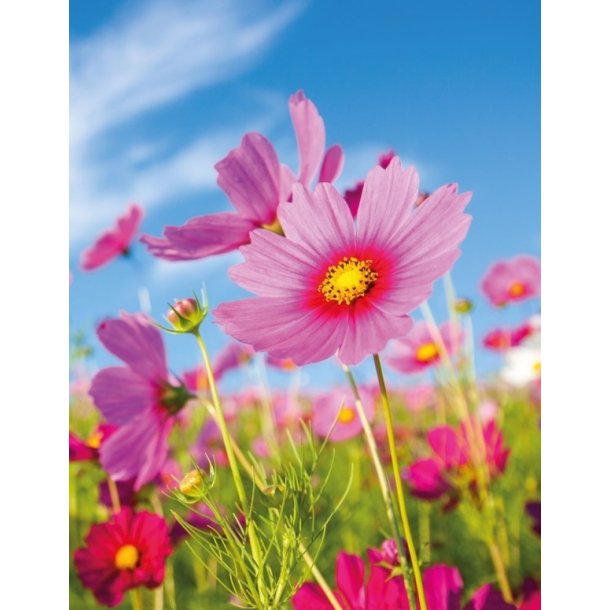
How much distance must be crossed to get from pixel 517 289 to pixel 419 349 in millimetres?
127

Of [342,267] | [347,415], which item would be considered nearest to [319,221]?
[342,267]

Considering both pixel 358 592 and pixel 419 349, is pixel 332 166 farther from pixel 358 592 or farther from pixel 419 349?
pixel 419 349

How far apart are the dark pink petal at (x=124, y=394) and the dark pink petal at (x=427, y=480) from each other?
286mm

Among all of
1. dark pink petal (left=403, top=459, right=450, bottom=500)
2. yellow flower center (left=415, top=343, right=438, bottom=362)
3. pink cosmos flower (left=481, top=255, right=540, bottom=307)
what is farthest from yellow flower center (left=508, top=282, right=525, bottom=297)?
dark pink petal (left=403, top=459, right=450, bottom=500)

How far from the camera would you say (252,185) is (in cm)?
49

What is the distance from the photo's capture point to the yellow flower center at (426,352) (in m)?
0.90

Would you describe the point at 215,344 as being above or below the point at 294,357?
above

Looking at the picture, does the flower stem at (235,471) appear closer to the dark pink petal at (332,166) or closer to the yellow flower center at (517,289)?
the dark pink petal at (332,166)
